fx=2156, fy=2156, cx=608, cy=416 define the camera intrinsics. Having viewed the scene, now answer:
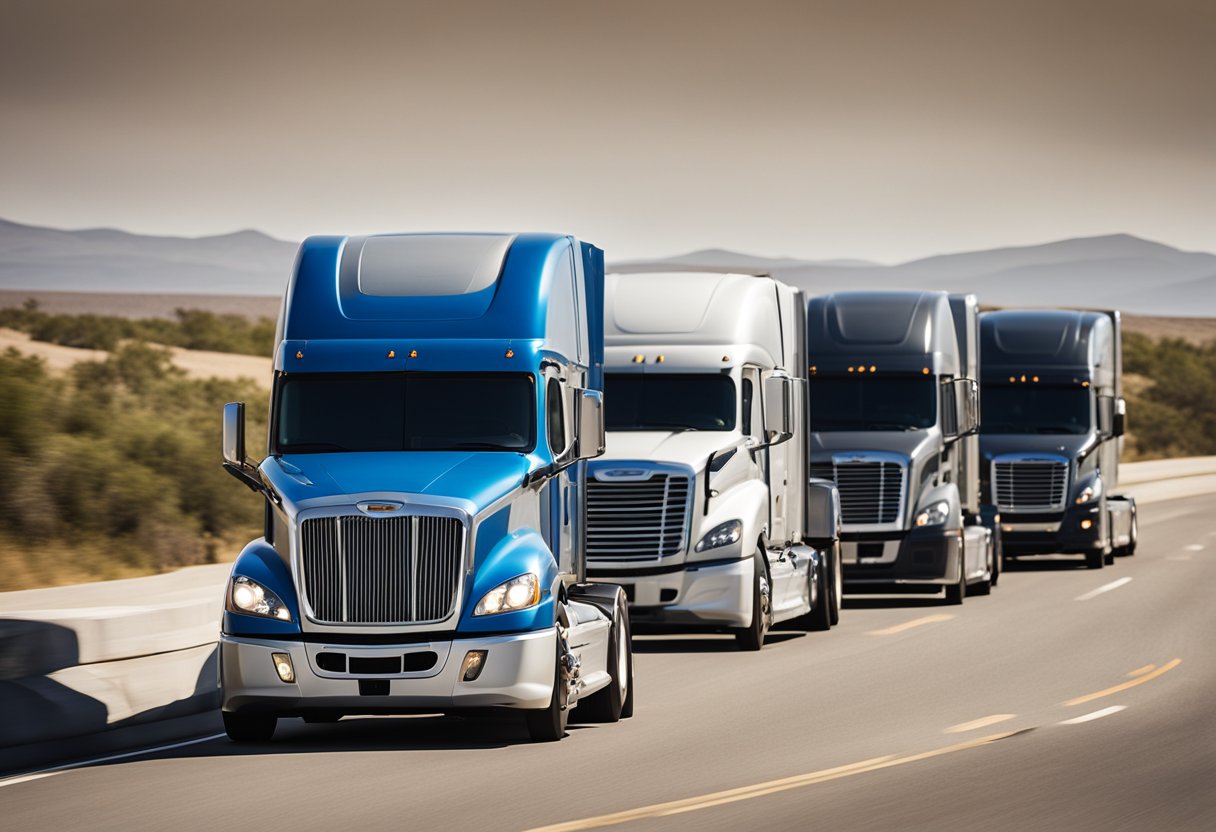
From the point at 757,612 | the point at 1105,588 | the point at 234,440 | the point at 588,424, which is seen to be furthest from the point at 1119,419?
the point at 234,440

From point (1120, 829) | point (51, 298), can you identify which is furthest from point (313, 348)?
point (51, 298)

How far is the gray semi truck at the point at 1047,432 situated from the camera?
3244 centimetres

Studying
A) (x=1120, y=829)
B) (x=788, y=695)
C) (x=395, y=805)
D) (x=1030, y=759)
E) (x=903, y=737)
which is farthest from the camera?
(x=788, y=695)

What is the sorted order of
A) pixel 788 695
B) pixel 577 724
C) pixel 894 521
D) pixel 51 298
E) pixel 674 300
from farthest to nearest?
1. pixel 51 298
2. pixel 894 521
3. pixel 674 300
4. pixel 788 695
5. pixel 577 724

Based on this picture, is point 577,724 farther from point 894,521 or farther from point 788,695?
point 894,521

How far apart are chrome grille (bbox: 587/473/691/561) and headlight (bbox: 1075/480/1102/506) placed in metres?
14.1

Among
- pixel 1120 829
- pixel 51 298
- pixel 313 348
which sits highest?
pixel 51 298

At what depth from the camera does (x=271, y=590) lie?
1316 cm

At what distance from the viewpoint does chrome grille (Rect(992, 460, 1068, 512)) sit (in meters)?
32.5

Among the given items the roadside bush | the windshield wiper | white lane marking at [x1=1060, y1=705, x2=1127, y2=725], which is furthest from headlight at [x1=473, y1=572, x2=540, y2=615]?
the roadside bush

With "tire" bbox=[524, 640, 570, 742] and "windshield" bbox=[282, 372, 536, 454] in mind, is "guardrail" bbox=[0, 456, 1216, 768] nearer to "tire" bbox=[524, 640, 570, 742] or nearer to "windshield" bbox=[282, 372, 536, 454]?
"windshield" bbox=[282, 372, 536, 454]

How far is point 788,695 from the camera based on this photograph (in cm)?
1648

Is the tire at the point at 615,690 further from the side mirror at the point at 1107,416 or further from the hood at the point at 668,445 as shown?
the side mirror at the point at 1107,416

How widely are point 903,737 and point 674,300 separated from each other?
26.3 ft
